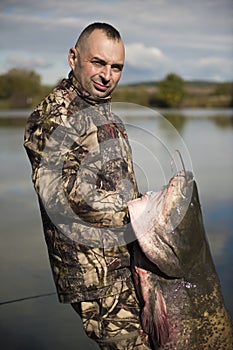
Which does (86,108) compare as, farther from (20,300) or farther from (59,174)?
(20,300)

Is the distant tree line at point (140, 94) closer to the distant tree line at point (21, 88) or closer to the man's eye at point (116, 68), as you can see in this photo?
the distant tree line at point (21, 88)

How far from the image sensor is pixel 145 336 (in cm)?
271

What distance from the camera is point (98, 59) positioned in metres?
2.59

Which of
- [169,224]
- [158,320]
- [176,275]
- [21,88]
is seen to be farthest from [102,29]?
[21,88]

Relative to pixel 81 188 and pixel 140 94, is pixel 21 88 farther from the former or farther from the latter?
pixel 81 188

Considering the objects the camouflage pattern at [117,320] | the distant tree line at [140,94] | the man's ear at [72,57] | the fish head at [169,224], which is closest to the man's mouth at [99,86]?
the man's ear at [72,57]

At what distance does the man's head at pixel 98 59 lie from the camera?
258 cm

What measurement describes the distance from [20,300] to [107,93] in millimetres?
2633

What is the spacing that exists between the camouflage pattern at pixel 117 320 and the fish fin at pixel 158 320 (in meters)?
0.09

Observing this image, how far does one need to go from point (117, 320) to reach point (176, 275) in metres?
0.35

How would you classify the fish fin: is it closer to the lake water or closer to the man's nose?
the lake water

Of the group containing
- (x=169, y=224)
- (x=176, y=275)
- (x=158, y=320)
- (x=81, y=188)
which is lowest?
(x=158, y=320)

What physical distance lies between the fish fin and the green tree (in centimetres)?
5535

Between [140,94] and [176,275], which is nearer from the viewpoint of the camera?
[176,275]
